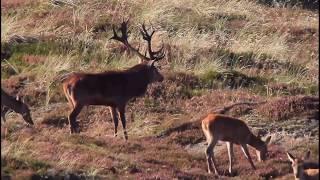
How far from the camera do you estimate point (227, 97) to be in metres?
17.4

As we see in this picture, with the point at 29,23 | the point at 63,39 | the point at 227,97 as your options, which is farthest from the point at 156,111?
the point at 29,23

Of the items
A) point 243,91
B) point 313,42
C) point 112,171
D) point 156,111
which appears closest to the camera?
point 112,171

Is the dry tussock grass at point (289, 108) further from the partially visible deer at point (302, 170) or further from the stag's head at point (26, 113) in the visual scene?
the stag's head at point (26, 113)

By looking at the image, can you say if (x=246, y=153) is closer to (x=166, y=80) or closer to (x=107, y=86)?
(x=107, y=86)

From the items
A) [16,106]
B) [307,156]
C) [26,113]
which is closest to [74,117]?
[26,113]

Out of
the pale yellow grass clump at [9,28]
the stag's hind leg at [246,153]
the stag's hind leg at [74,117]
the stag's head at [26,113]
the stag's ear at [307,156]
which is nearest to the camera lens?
the stag's ear at [307,156]

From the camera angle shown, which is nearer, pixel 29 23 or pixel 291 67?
pixel 291 67

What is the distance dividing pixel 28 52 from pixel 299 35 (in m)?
8.28

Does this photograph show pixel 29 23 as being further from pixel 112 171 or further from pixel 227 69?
pixel 112 171

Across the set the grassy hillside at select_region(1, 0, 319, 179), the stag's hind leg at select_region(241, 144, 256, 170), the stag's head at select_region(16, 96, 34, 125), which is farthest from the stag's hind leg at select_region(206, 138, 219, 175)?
the stag's head at select_region(16, 96, 34, 125)

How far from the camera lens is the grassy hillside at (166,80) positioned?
43.4ft

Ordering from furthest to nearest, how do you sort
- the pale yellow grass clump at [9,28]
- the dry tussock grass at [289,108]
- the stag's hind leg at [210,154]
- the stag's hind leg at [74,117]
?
the pale yellow grass clump at [9,28]
the dry tussock grass at [289,108]
the stag's hind leg at [74,117]
the stag's hind leg at [210,154]

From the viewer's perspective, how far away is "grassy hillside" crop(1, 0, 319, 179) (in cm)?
1323

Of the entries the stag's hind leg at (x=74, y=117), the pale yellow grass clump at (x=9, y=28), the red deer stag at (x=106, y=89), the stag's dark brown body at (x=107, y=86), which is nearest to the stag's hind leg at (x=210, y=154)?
the red deer stag at (x=106, y=89)
